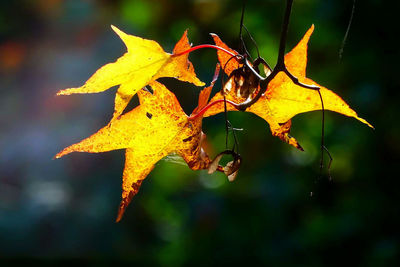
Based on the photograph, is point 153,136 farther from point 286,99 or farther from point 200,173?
point 200,173

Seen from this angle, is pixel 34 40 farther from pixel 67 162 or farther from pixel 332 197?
pixel 332 197

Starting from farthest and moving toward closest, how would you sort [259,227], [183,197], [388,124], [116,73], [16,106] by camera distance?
[16,106], [183,197], [259,227], [388,124], [116,73]

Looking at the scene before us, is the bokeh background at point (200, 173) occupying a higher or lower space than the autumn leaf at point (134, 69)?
lower

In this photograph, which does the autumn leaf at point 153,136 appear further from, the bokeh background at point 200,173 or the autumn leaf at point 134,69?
the bokeh background at point 200,173

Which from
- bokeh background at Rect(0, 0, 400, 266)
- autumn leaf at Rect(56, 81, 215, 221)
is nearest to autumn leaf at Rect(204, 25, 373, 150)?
autumn leaf at Rect(56, 81, 215, 221)

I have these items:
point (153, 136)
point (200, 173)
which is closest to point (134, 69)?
point (153, 136)

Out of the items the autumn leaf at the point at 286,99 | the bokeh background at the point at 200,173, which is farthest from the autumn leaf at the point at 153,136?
the bokeh background at the point at 200,173

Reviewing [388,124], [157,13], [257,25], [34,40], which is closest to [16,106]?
[34,40]
